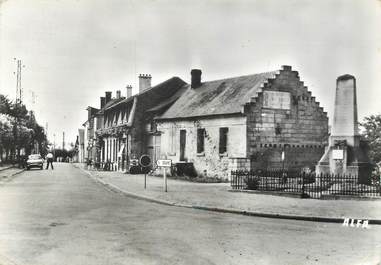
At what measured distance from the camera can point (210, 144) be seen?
101ft

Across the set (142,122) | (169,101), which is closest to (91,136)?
(142,122)

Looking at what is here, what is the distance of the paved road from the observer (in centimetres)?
792

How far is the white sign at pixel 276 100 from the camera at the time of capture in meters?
29.0

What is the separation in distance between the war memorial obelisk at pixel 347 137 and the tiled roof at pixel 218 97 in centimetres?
775

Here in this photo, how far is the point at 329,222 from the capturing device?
12.6 meters

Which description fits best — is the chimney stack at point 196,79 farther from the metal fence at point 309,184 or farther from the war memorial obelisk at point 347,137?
the war memorial obelisk at point 347,137

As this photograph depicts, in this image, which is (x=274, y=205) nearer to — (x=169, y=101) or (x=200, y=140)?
(x=200, y=140)

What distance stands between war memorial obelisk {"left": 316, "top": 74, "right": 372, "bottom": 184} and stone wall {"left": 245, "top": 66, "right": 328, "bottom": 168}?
24.0 feet

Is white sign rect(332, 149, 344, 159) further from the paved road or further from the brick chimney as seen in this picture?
the brick chimney

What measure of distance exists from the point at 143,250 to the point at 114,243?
2.75 ft

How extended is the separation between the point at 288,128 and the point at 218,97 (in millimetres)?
5487

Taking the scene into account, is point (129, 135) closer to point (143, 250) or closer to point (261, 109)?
point (261, 109)

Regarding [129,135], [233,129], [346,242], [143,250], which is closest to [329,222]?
[346,242]

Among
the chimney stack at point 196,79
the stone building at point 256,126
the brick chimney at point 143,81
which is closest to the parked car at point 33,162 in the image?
the brick chimney at point 143,81
